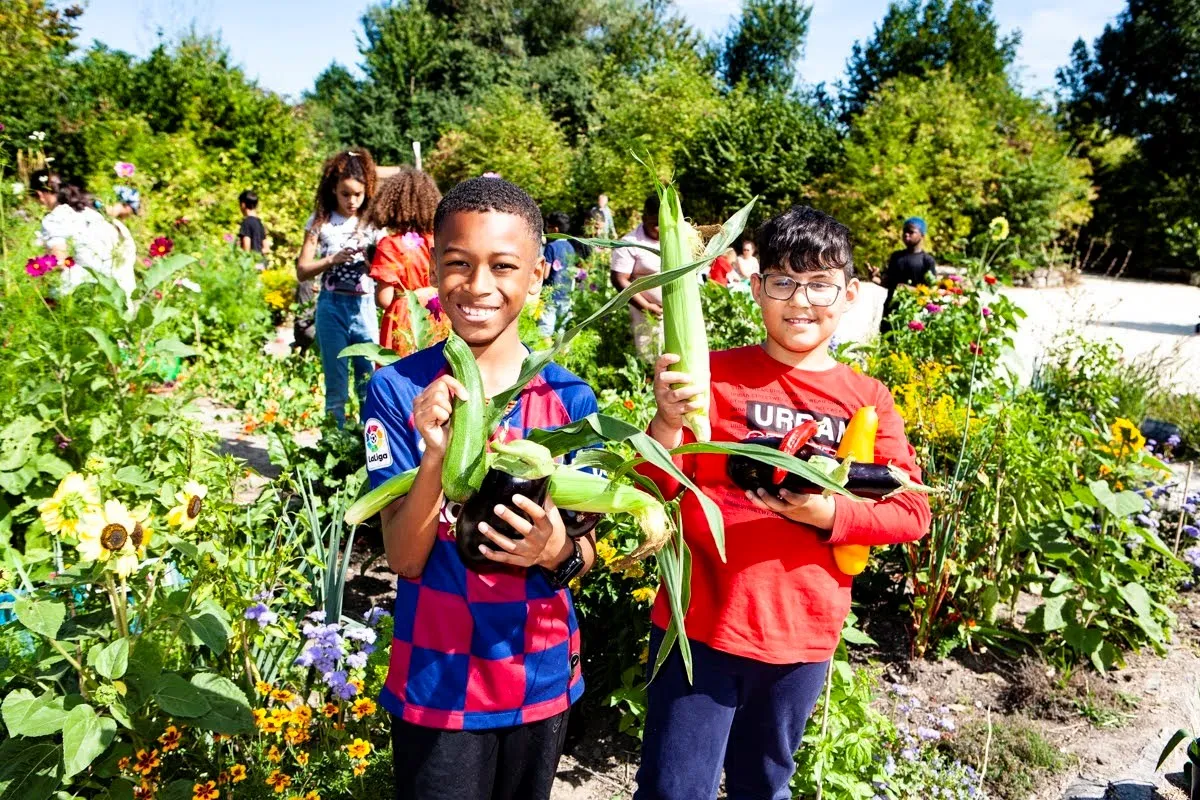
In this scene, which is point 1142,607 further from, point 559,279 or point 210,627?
point 559,279

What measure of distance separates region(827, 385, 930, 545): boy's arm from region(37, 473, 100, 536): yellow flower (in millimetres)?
1409

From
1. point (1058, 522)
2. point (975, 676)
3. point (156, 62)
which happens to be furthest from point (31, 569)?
point (156, 62)

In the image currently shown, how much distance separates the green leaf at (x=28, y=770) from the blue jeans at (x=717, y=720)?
45.7 inches

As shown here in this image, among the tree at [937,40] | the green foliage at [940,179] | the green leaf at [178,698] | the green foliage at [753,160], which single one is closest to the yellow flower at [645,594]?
the green leaf at [178,698]

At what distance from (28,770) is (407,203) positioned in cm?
274

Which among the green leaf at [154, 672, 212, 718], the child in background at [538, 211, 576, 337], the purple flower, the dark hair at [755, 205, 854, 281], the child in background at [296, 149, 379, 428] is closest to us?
the green leaf at [154, 672, 212, 718]

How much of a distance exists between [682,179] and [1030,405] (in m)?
13.5

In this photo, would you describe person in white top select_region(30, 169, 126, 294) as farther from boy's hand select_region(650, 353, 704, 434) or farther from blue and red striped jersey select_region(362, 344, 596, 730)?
boy's hand select_region(650, 353, 704, 434)

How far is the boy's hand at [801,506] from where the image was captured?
1.41 meters

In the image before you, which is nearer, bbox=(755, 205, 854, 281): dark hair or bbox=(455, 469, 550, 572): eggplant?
bbox=(455, 469, 550, 572): eggplant

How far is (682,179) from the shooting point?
1648 cm

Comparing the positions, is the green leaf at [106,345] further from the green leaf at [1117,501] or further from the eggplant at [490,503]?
the green leaf at [1117,501]

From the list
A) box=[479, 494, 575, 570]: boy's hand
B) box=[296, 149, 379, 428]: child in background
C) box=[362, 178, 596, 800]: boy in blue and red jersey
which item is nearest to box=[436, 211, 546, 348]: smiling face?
box=[362, 178, 596, 800]: boy in blue and red jersey

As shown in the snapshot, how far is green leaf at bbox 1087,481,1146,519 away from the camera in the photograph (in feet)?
8.80
